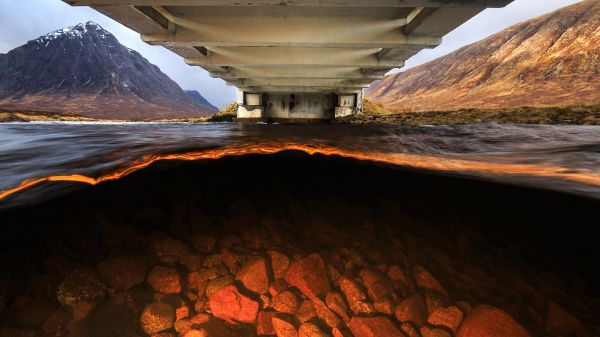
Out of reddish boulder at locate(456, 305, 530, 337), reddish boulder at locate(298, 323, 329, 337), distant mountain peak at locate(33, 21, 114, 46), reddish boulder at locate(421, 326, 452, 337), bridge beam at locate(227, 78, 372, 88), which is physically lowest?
reddish boulder at locate(421, 326, 452, 337)

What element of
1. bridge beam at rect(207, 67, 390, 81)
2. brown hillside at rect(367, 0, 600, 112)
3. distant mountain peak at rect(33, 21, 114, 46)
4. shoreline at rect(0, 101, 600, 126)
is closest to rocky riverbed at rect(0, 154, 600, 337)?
shoreline at rect(0, 101, 600, 126)

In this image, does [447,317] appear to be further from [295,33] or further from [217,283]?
[295,33]

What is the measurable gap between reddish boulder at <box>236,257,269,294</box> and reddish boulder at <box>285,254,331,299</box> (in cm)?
23

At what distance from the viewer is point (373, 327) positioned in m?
2.50

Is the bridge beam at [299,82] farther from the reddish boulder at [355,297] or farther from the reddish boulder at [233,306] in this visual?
the reddish boulder at [233,306]

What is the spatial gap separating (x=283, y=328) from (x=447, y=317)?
1.59 meters

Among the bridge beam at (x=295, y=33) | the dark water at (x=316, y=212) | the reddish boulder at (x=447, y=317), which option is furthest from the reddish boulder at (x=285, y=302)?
the bridge beam at (x=295, y=33)

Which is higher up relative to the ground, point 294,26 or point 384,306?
point 294,26

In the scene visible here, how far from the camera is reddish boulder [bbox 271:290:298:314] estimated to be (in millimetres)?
2535

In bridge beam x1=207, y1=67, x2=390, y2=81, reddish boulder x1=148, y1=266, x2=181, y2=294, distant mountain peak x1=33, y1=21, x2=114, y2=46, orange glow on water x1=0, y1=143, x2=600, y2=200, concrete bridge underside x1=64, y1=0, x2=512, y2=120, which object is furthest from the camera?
distant mountain peak x1=33, y1=21, x2=114, y2=46

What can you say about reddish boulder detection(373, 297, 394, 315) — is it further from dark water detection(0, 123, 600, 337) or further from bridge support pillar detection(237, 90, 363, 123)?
bridge support pillar detection(237, 90, 363, 123)

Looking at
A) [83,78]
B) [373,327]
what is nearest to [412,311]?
[373,327]

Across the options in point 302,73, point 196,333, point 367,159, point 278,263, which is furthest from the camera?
point 302,73

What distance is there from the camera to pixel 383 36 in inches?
303
